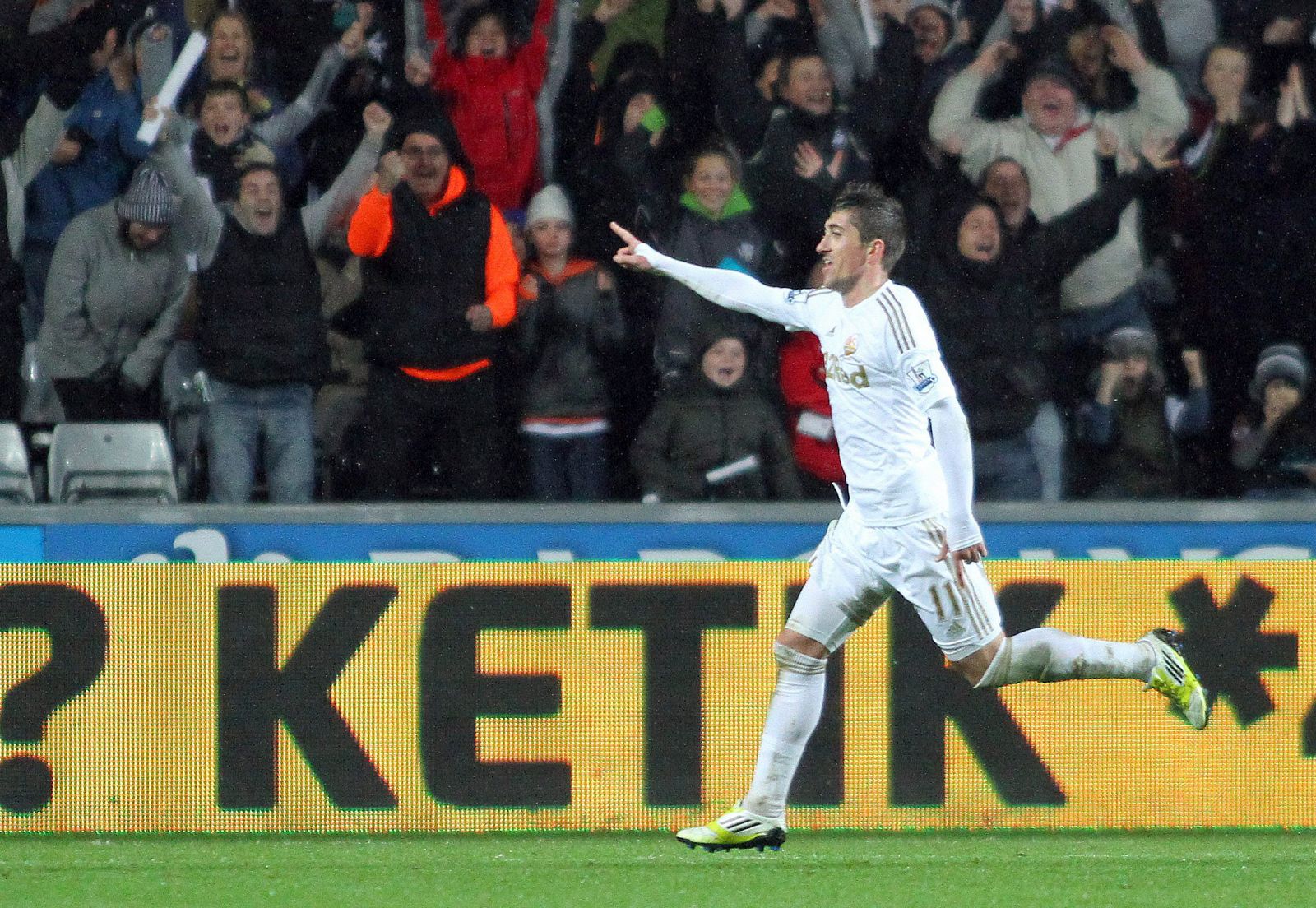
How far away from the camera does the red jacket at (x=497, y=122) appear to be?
25.3 feet

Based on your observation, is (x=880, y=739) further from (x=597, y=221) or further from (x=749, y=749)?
(x=597, y=221)

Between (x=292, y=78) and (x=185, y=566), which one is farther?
(x=292, y=78)

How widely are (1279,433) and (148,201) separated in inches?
176

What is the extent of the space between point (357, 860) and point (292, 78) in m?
3.69

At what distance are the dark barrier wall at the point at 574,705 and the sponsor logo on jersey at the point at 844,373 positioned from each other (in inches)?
48.9

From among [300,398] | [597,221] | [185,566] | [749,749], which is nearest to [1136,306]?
[597,221]

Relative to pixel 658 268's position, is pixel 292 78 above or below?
above

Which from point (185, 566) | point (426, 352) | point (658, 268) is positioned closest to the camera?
point (658, 268)

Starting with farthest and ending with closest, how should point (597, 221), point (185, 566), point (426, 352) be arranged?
point (597, 221)
point (426, 352)
point (185, 566)

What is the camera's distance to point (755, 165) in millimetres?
7738

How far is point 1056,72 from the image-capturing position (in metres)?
7.88

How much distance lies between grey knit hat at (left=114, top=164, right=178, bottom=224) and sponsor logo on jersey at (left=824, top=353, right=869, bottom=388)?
3.42 metres

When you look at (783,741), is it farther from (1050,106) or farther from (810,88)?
(1050,106)

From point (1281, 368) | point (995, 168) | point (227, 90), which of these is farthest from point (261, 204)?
point (1281, 368)
